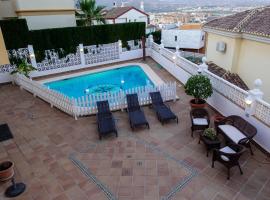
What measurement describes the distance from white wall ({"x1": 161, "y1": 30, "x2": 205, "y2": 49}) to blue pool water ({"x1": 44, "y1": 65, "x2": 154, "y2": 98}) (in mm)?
13918

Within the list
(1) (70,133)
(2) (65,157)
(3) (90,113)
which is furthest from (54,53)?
(2) (65,157)

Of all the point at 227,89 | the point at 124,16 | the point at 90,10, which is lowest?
the point at 227,89

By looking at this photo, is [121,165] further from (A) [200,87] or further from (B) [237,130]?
(A) [200,87]

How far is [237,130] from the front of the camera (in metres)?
7.70

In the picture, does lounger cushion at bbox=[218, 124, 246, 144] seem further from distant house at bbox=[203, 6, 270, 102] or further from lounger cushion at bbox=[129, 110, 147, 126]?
distant house at bbox=[203, 6, 270, 102]

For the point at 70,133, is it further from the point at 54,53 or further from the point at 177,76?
the point at 54,53

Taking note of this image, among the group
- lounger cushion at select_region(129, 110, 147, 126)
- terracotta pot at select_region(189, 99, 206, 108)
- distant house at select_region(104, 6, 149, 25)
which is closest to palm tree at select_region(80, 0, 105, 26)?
distant house at select_region(104, 6, 149, 25)

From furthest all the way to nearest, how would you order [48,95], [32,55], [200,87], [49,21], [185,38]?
[185,38], [49,21], [32,55], [48,95], [200,87]

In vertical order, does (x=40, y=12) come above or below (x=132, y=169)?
above

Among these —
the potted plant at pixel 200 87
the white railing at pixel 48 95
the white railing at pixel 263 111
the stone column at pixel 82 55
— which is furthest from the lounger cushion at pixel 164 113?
the stone column at pixel 82 55

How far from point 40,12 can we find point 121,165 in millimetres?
16411

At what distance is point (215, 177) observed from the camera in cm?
646

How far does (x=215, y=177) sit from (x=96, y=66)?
15.1 metres

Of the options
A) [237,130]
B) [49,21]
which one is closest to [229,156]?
[237,130]
